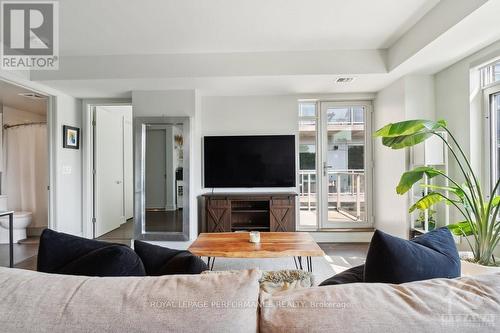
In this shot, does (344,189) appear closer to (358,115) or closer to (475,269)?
(358,115)

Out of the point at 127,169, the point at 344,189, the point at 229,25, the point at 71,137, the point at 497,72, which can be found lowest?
the point at 344,189

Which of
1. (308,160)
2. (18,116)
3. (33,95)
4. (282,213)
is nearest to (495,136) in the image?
(308,160)

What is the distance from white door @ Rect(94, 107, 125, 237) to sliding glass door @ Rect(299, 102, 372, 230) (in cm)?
330

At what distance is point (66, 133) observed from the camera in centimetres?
371

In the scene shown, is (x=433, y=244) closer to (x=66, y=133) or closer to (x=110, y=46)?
(x=110, y=46)

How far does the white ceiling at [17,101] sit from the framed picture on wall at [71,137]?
64cm

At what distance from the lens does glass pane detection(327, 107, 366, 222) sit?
4.00 metres

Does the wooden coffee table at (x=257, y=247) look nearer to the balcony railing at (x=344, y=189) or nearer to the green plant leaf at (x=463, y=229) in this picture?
the green plant leaf at (x=463, y=229)

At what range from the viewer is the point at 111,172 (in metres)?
4.71

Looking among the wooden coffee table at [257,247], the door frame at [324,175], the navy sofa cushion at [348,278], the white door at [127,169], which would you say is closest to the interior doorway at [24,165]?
the white door at [127,169]

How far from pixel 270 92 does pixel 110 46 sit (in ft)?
6.87

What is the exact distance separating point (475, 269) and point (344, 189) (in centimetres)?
249

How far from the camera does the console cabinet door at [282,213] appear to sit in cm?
357

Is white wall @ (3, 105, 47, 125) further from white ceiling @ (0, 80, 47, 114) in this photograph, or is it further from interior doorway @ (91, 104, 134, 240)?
interior doorway @ (91, 104, 134, 240)
